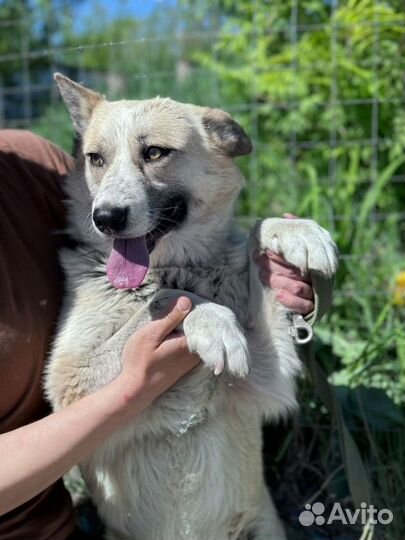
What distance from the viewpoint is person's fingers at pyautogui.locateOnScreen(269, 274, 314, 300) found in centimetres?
212

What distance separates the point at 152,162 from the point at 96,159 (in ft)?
0.63

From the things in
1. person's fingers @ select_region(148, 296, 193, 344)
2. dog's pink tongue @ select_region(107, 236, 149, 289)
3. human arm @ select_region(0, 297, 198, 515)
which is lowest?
human arm @ select_region(0, 297, 198, 515)

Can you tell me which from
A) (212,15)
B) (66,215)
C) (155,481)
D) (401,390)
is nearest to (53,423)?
(155,481)

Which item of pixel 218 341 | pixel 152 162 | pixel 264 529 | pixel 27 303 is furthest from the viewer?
pixel 264 529

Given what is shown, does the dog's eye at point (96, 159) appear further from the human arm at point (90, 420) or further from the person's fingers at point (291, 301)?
the person's fingers at point (291, 301)

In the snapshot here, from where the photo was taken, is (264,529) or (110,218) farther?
(264,529)

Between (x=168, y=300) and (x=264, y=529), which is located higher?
(x=168, y=300)

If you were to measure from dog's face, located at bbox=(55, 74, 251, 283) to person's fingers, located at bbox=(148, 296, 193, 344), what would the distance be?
0.21 m

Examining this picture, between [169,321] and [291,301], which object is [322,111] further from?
[169,321]

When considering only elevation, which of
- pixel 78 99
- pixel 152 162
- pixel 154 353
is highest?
pixel 78 99

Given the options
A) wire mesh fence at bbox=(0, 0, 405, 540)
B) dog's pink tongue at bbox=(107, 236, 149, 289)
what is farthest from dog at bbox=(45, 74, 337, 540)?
wire mesh fence at bbox=(0, 0, 405, 540)

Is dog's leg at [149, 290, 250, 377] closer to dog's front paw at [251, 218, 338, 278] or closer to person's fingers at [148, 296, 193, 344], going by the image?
person's fingers at [148, 296, 193, 344]

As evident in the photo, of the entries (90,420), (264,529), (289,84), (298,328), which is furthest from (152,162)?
(289,84)

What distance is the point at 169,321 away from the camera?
1.89 meters
